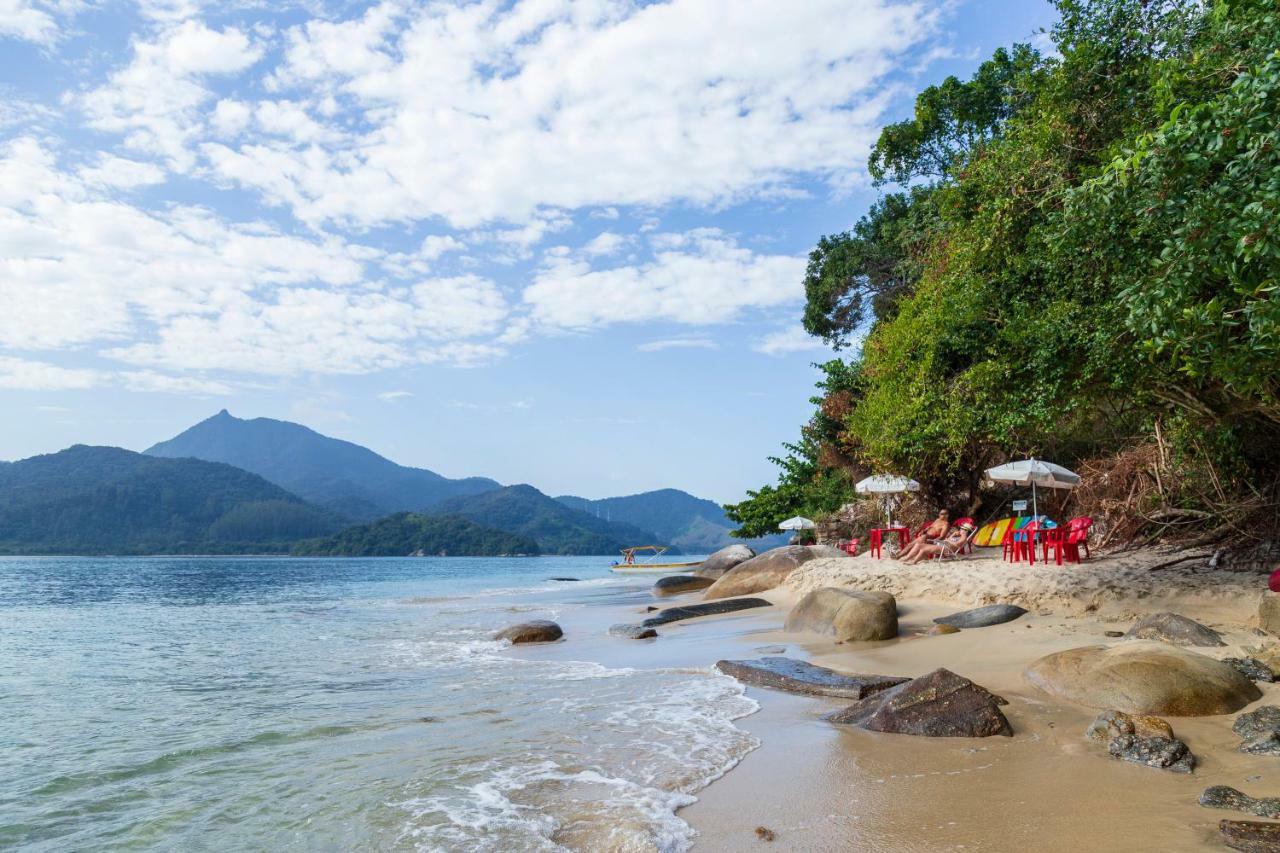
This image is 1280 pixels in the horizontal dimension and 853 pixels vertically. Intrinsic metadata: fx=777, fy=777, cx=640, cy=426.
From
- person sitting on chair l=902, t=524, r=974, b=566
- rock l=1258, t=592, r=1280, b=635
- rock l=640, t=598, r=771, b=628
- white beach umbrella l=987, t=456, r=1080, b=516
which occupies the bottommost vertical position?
rock l=640, t=598, r=771, b=628

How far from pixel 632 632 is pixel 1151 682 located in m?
9.29

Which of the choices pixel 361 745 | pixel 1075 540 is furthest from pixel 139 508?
pixel 1075 540

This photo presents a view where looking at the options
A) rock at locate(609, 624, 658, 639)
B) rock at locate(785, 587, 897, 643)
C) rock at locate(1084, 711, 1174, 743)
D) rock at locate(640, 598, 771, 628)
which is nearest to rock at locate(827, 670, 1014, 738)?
rock at locate(1084, 711, 1174, 743)

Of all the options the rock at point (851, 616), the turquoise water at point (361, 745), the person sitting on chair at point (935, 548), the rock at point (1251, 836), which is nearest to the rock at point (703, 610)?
the turquoise water at point (361, 745)

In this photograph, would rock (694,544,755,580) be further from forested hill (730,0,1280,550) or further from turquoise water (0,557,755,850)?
turquoise water (0,557,755,850)

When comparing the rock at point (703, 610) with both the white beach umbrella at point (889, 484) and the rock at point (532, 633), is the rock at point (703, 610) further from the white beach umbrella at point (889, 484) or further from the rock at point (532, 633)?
the white beach umbrella at point (889, 484)

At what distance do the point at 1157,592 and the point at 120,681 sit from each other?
14.7 meters

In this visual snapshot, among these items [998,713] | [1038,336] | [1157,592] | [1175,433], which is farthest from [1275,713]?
[1175,433]

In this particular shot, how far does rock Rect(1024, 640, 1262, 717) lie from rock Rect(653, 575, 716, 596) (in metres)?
20.6

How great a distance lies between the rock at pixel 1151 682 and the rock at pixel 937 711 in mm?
758

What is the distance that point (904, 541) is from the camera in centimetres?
1942

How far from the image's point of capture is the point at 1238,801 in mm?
4082

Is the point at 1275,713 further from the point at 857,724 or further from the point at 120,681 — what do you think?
the point at 120,681

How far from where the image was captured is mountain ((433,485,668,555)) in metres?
151
